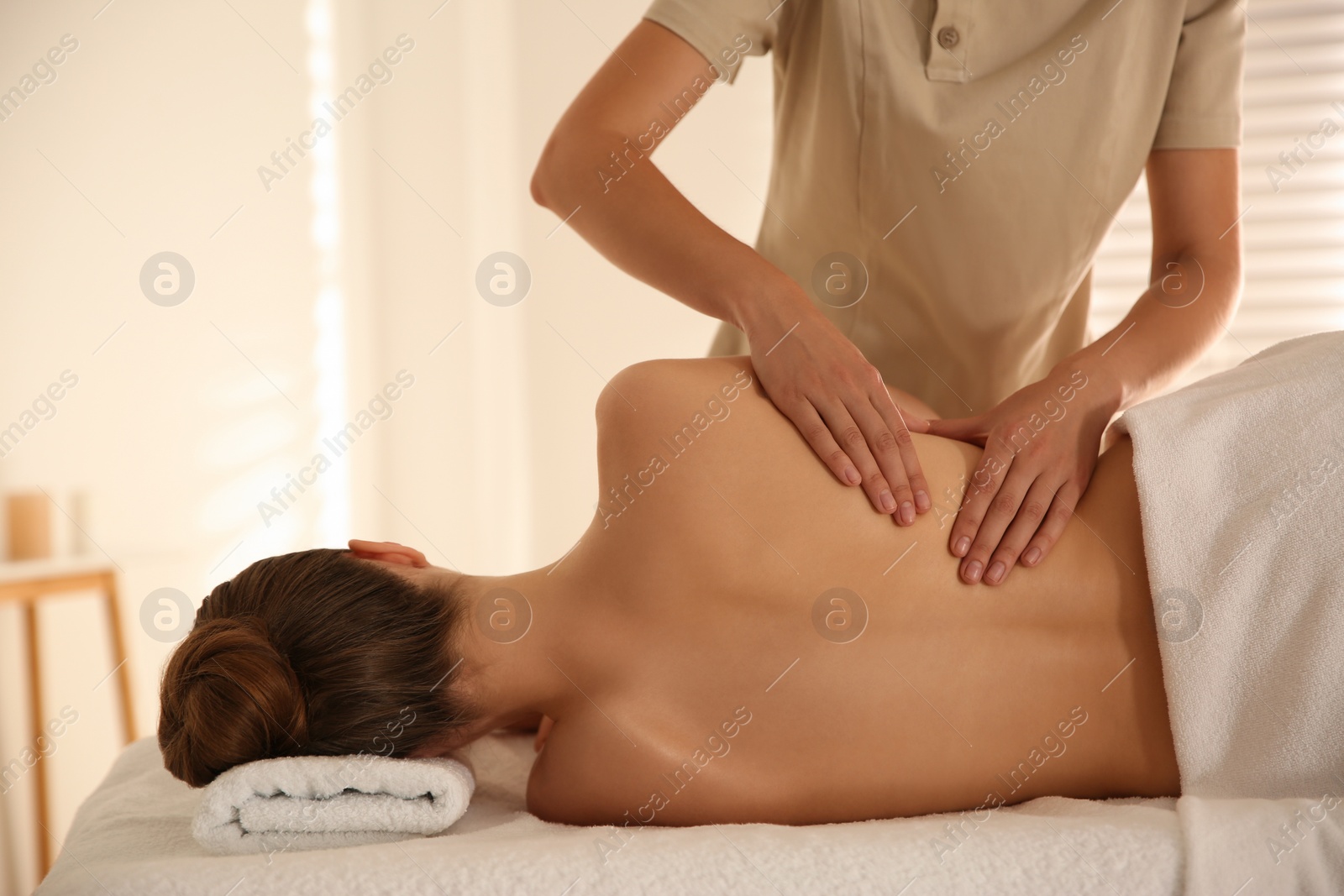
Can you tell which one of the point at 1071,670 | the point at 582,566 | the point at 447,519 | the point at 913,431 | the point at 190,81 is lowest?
the point at 447,519

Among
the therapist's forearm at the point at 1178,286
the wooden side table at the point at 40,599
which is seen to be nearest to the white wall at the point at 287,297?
the wooden side table at the point at 40,599

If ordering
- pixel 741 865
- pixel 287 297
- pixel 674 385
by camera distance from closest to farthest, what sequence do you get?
pixel 741 865 < pixel 674 385 < pixel 287 297

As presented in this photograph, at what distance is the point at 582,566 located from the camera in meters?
1.03

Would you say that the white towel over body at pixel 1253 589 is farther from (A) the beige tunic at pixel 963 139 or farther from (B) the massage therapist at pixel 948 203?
(A) the beige tunic at pixel 963 139

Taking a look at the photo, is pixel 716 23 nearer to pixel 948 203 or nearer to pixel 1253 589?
pixel 948 203

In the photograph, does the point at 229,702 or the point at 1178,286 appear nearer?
the point at 229,702

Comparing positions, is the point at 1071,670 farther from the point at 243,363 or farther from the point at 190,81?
the point at 190,81

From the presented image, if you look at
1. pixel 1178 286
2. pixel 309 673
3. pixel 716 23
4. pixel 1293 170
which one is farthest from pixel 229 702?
pixel 1293 170

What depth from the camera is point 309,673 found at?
972 millimetres

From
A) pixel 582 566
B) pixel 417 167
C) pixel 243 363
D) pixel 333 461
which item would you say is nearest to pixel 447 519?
pixel 333 461

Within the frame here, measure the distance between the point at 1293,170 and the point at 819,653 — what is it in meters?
2.41

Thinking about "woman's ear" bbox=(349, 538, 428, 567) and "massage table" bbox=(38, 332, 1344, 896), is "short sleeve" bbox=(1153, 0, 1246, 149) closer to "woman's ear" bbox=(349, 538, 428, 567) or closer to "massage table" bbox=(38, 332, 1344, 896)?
"massage table" bbox=(38, 332, 1344, 896)

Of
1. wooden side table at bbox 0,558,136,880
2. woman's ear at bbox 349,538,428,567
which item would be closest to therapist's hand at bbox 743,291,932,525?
woman's ear at bbox 349,538,428,567

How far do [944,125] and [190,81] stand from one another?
6.99 feet
